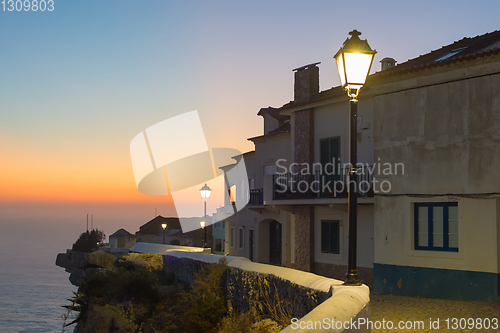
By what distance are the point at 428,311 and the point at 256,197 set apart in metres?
17.0

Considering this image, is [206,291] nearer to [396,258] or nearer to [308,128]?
[396,258]

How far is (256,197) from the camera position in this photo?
25719 millimetres

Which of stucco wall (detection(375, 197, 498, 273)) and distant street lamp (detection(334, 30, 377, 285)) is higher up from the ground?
distant street lamp (detection(334, 30, 377, 285))

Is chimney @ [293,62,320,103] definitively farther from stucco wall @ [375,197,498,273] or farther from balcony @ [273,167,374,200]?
stucco wall @ [375,197,498,273]

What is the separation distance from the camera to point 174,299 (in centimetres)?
1614

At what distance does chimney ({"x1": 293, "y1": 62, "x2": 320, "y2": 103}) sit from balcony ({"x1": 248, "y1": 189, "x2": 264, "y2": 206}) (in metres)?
7.61

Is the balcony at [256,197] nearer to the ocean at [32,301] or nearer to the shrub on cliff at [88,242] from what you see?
the ocean at [32,301]

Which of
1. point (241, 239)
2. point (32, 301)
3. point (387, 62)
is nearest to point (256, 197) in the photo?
point (241, 239)

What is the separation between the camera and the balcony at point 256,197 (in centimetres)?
2534

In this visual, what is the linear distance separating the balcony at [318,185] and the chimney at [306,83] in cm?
333

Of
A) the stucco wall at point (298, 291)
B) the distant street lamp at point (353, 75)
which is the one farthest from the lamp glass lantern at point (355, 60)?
the stucco wall at point (298, 291)

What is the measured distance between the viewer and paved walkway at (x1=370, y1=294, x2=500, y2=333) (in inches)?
303

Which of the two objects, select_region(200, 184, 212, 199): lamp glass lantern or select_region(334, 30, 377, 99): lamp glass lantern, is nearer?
select_region(334, 30, 377, 99): lamp glass lantern

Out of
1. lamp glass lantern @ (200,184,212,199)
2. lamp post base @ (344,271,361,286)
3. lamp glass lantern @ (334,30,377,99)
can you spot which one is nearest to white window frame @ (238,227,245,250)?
lamp glass lantern @ (200,184,212,199)
